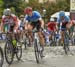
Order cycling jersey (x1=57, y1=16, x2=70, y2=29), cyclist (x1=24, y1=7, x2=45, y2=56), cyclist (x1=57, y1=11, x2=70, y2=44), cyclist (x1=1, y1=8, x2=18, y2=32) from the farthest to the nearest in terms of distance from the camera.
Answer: cycling jersey (x1=57, y1=16, x2=70, y2=29), cyclist (x1=57, y1=11, x2=70, y2=44), cyclist (x1=24, y1=7, x2=45, y2=56), cyclist (x1=1, y1=8, x2=18, y2=32)

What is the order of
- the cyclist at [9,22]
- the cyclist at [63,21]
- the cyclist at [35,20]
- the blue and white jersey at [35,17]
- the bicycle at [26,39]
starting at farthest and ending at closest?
the bicycle at [26,39]
the cyclist at [63,21]
the blue and white jersey at [35,17]
the cyclist at [35,20]
the cyclist at [9,22]

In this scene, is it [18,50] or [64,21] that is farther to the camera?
[64,21]

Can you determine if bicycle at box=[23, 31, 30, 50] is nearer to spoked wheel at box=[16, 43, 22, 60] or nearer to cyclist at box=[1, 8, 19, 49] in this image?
spoked wheel at box=[16, 43, 22, 60]

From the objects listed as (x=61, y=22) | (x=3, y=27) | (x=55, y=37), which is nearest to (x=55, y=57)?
(x=61, y=22)

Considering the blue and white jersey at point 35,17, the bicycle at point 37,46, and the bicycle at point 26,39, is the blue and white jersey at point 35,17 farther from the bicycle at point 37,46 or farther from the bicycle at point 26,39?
the bicycle at point 26,39

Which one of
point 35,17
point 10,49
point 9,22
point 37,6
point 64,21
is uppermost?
point 37,6

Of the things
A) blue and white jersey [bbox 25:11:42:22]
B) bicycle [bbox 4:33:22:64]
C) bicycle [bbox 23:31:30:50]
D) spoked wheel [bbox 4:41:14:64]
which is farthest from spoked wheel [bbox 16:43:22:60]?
bicycle [bbox 23:31:30:50]

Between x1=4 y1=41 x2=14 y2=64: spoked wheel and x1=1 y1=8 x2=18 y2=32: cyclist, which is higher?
x1=1 y1=8 x2=18 y2=32: cyclist

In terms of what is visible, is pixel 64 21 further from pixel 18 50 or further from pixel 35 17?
pixel 18 50

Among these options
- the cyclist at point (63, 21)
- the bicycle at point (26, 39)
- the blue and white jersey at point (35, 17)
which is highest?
the blue and white jersey at point (35, 17)

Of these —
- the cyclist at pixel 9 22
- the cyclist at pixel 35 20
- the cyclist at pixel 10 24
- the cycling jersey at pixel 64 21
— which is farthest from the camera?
the cycling jersey at pixel 64 21

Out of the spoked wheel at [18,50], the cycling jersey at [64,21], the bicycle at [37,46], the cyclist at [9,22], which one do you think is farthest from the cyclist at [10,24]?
the cycling jersey at [64,21]

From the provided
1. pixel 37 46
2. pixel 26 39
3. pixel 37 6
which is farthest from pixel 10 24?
pixel 37 6

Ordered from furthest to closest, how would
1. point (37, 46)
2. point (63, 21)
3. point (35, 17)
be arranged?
point (63, 21), point (35, 17), point (37, 46)
